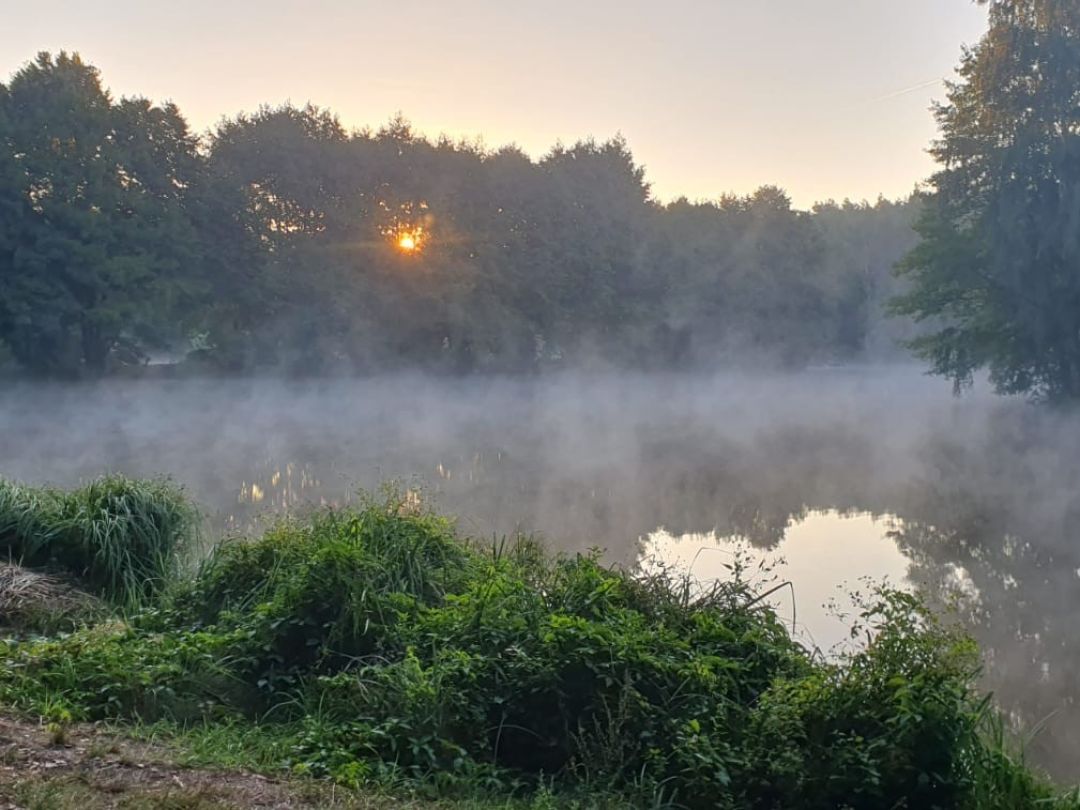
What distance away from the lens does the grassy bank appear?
409cm

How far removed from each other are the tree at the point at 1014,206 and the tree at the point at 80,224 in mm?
24398

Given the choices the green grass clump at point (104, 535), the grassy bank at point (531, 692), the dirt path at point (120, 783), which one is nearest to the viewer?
the dirt path at point (120, 783)

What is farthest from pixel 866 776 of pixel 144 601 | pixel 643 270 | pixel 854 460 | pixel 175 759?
pixel 643 270

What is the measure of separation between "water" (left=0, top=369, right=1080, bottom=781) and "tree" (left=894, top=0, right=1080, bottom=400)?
1.95 meters

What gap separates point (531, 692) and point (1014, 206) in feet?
79.6

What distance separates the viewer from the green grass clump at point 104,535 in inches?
279

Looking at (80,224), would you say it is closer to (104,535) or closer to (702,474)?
(702,474)

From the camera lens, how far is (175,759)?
3.96m

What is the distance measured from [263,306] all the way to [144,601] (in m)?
30.3

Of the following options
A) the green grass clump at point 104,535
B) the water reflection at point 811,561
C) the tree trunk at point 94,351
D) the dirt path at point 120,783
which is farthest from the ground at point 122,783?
the tree trunk at point 94,351

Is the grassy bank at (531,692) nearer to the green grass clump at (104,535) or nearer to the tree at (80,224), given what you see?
the green grass clump at (104,535)

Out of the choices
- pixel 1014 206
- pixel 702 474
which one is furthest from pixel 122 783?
pixel 1014 206

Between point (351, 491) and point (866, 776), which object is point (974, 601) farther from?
point (351, 491)

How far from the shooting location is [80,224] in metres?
29.8
